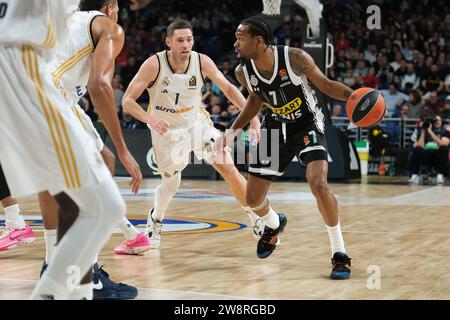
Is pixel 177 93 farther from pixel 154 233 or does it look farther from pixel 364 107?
pixel 364 107

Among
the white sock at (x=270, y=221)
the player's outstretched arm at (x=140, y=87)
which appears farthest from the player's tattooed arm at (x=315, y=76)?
the player's outstretched arm at (x=140, y=87)

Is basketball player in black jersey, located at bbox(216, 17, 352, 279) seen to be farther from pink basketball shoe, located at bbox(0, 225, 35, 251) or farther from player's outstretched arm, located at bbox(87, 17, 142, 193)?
pink basketball shoe, located at bbox(0, 225, 35, 251)

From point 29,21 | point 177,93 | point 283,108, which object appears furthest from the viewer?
point 177,93

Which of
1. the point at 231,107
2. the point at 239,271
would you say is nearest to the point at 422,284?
the point at 239,271

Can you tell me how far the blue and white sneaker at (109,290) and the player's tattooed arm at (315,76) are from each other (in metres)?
2.07

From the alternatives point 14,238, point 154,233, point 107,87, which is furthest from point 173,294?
point 14,238

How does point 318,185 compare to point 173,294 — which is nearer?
point 173,294

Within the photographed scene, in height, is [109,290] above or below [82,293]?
below

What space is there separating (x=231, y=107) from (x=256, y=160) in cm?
942

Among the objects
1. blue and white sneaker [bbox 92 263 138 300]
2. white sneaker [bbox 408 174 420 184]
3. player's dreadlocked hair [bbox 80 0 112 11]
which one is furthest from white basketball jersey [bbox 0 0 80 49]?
white sneaker [bbox 408 174 420 184]

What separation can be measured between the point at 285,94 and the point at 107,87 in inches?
80.2

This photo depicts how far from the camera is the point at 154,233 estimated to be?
23.8 feet

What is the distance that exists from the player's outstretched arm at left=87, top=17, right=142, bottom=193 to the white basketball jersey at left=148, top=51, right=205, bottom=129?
2187 millimetres

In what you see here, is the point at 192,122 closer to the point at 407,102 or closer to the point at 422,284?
the point at 422,284
